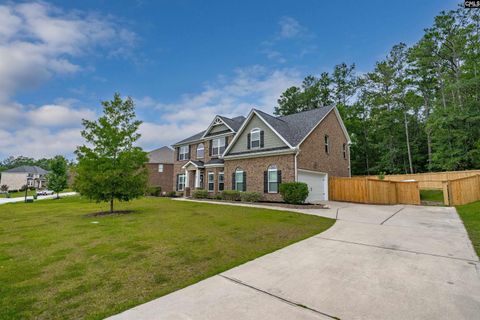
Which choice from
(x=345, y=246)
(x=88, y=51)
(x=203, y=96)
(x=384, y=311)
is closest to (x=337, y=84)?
(x=203, y=96)

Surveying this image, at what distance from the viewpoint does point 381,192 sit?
16250 millimetres

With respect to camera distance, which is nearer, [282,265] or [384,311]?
[384,311]

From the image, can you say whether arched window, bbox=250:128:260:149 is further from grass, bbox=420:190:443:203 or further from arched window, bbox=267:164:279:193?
grass, bbox=420:190:443:203

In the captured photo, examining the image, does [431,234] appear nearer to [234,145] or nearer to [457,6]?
[234,145]

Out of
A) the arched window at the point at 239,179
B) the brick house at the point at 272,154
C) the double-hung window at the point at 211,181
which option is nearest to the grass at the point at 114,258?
the brick house at the point at 272,154

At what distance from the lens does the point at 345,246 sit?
19.8ft

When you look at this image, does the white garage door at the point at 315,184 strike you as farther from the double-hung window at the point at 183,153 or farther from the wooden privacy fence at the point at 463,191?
the double-hung window at the point at 183,153

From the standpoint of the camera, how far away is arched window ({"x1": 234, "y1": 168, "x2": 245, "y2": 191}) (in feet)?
62.1

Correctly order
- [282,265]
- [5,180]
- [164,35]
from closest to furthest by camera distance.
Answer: [282,265], [164,35], [5,180]

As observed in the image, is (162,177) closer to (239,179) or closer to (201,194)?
(201,194)

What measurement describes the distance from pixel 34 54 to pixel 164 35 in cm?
740

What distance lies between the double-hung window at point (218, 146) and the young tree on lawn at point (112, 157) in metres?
10.5

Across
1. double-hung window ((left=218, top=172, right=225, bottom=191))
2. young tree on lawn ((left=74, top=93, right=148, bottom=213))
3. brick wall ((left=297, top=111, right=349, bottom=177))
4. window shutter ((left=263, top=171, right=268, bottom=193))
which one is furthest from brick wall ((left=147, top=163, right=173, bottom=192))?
brick wall ((left=297, top=111, right=349, bottom=177))

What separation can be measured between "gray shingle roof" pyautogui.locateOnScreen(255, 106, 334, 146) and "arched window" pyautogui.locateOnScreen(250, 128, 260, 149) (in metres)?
1.34
